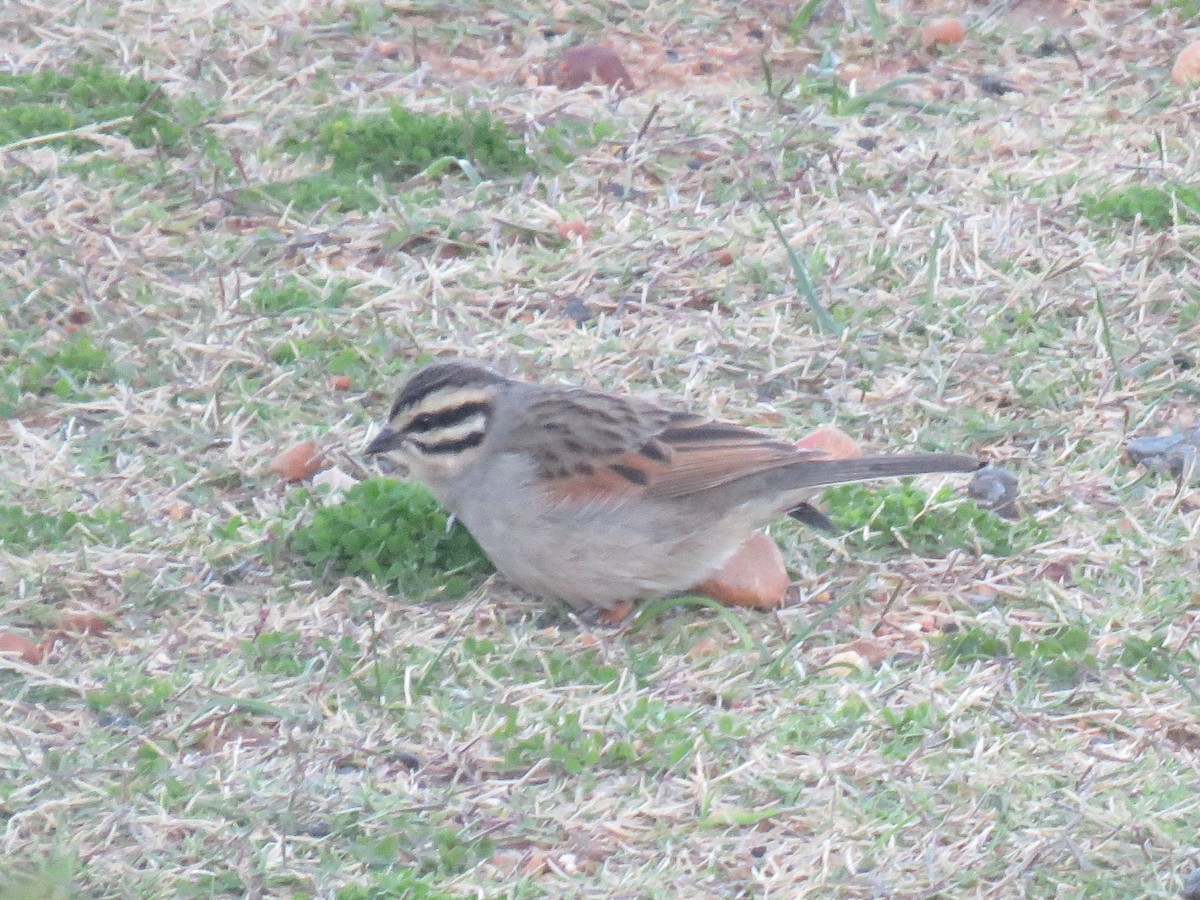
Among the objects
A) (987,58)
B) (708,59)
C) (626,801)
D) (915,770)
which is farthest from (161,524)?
(987,58)

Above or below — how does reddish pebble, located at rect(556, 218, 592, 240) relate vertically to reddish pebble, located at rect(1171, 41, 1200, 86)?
below

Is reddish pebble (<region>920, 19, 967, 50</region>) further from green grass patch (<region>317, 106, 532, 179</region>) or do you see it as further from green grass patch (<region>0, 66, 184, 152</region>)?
green grass patch (<region>0, 66, 184, 152</region>)

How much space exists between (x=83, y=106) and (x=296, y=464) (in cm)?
340

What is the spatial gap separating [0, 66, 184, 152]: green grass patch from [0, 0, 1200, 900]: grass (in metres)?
0.03

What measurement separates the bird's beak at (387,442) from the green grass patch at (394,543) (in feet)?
0.49

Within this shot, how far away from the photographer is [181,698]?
6.00 m

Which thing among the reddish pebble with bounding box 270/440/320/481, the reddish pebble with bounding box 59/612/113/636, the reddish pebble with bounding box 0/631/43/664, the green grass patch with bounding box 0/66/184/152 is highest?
the green grass patch with bounding box 0/66/184/152

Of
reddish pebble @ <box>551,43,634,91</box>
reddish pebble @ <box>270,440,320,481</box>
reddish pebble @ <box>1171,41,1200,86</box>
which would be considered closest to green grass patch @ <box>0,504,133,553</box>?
reddish pebble @ <box>270,440,320,481</box>

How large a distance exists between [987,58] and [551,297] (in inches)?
130

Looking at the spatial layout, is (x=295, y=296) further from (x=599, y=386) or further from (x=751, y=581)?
(x=751, y=581)

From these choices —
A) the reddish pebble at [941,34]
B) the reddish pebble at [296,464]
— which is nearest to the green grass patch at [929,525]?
the reddish pebble at [296,464]

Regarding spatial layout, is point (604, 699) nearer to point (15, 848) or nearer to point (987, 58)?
point (15, 848)

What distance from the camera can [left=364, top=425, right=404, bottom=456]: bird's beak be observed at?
23.0ft

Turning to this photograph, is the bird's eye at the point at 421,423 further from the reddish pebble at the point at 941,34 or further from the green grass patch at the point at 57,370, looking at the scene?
the reddish pebble at the point at 941,34
